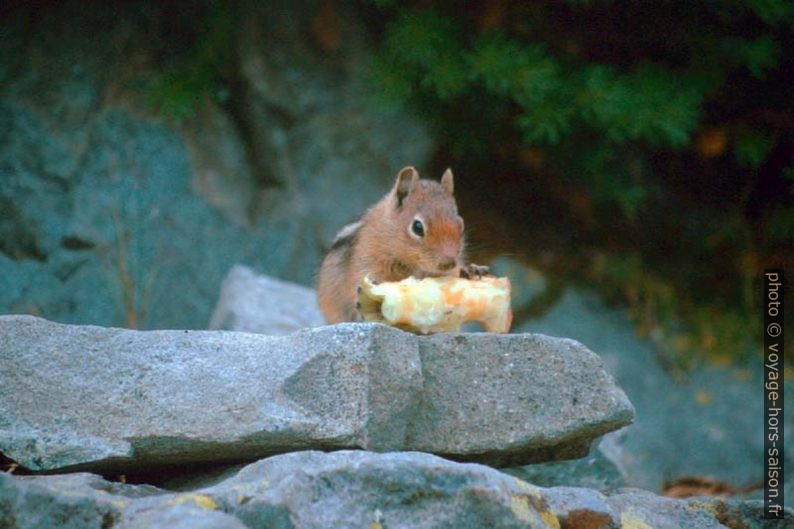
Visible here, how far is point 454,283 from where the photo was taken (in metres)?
4.07

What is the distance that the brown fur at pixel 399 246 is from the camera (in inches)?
182

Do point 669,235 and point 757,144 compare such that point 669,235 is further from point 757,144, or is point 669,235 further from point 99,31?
point 99,31

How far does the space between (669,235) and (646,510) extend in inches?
172

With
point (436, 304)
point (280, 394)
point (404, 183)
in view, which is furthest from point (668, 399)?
point (280, 394)

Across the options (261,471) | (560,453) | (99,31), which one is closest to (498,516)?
(261,471)

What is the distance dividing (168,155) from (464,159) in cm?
203

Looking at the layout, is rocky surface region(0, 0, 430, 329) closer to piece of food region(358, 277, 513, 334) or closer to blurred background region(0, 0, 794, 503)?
blurred background region(0, 0, 794, 503)

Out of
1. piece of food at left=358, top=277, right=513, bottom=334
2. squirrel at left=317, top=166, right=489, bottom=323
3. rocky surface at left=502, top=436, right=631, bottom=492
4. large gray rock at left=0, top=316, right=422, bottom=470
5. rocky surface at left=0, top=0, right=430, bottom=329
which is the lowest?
large gray rock at left=0, top=316, right=422, bottom=470

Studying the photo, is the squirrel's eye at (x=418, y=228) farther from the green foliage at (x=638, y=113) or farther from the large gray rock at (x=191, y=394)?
the green foliage at (x=638, y=113)

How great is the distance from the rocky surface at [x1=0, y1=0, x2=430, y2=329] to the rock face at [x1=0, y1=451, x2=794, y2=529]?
355 cm

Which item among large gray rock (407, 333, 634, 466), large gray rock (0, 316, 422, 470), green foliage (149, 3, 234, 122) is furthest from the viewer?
green foliage (149, 3, 234, 122)

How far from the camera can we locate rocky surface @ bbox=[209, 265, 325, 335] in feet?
18.1

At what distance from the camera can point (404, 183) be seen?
493 centimetres

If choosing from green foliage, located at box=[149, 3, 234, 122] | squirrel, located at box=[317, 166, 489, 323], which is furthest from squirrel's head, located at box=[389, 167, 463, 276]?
green foliage, located at box=[149, 3, 234, 122]
